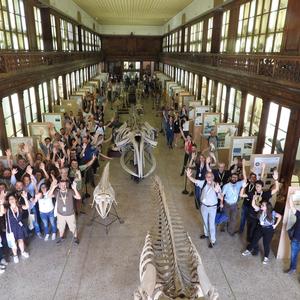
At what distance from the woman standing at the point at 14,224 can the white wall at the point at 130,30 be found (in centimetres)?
4046

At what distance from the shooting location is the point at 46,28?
55.8 feet

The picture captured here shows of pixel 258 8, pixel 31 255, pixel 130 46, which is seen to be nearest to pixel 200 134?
pixel 258 8

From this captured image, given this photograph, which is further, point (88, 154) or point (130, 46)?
point (130, 46)

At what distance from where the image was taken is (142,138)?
10.3 metres

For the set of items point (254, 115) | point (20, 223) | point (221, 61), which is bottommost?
point (20, 223)

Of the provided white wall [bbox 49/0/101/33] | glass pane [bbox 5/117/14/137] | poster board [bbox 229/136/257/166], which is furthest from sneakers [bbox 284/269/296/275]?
white wall [bbox 49/0/101/33]

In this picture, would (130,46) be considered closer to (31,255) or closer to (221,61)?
(221,61)

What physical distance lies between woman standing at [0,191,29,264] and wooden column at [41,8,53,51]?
43.1 ft

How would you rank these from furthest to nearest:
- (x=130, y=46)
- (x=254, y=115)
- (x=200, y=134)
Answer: (x=130, y=46) < (x=200, y=134) < (x=254, y=115)

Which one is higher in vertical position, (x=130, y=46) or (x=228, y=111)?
(x=130, y=46)

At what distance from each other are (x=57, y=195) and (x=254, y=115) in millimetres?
8015

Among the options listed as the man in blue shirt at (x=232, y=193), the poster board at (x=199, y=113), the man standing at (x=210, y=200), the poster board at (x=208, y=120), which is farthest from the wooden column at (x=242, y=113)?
the man standing at (x=210, y=200)

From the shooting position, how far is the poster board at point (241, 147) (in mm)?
9906

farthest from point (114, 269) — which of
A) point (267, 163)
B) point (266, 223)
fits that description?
point (267, 163)
